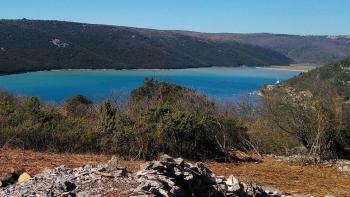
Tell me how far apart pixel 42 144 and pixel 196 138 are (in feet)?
11.6

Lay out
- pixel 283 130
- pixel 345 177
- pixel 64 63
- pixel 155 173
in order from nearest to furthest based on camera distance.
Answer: pixel 155 173
pixel 345 177
pixel 283 130
pixel 64 63

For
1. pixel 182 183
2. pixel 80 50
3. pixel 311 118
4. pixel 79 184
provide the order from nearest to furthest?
pixel 79 184 < pixel 182 183 < pixel 311 118 < pixel 80 50

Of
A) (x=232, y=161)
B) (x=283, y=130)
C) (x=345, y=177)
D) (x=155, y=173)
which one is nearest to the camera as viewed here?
(x=155, y=173)

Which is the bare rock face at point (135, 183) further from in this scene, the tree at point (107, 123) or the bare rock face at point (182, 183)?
the tree at point (107, 123)

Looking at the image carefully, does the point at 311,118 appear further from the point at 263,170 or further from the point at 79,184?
the point at 79,184

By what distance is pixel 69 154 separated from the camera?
1159 cm

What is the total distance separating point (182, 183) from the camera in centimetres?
720

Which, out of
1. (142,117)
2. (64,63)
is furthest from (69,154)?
(64,63)

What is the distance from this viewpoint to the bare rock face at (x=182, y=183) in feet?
21.3

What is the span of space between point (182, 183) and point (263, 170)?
4399 millimetres

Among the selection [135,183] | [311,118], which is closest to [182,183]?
[135,183]

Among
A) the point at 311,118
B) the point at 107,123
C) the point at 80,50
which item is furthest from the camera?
the point at 80,50

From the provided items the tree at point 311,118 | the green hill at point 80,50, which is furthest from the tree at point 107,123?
the green hill at point 80,50

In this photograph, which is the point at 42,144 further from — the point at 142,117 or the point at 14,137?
the point at 142,117
